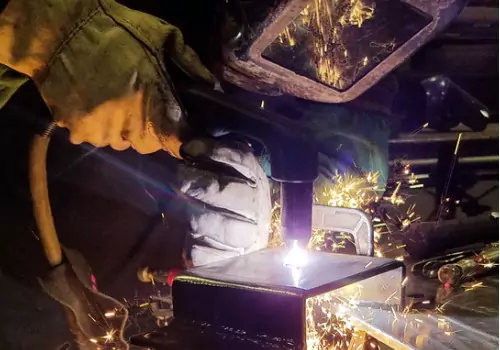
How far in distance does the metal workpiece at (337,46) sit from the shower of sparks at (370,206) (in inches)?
11.6

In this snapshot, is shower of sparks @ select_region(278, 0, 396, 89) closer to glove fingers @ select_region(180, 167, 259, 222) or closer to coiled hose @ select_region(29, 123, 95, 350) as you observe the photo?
glove fingers @ select_region(180, 167, 259, 222)

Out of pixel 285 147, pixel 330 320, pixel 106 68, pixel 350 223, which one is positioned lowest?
pixel 330 320

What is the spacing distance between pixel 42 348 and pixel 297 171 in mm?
1072

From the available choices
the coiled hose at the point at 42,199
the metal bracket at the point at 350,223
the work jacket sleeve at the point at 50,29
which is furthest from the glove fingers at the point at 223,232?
the work jacket sleeve at the point at 50,29

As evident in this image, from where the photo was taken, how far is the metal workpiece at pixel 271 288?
2.72 ft

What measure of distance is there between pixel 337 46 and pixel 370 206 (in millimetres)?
686

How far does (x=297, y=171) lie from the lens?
0.88 meters

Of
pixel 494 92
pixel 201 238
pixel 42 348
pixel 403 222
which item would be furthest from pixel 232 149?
pixel 494 92

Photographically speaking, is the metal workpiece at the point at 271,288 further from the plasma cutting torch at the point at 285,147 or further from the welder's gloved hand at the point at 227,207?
the welder's gloved hand at the point at 227,207

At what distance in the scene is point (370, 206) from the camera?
195 cm

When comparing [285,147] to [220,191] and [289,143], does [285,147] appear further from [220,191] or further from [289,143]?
[220,191]

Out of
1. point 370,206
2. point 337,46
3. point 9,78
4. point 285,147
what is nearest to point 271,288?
point 285,147

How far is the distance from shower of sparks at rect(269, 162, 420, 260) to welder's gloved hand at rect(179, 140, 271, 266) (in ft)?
0.27

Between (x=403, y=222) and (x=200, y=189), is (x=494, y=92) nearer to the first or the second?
(x=403, y=222)
